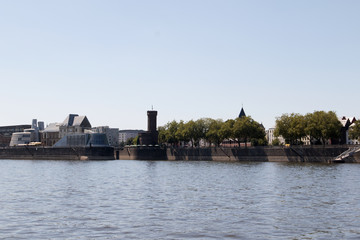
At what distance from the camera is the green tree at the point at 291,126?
119312 mm

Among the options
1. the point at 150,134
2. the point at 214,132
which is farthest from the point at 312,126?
the point at 150,134

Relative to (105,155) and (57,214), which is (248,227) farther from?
(105,155)

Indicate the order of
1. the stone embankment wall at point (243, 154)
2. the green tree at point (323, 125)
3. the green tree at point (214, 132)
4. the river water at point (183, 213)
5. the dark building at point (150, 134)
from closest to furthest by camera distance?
the river water at point (183, 213) → the stone embankment wall at point (243, 154) → the green tree at point (323, 125) → the green tree at point (214, 132) → the dark building at point (150, 134)

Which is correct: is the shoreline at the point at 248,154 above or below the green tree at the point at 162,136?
below

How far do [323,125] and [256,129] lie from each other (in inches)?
983

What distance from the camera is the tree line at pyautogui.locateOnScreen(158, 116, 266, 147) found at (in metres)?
138

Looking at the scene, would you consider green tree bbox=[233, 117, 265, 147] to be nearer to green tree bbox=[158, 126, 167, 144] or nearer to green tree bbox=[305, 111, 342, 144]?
green tree bbox=[305, 111, 342, 144]

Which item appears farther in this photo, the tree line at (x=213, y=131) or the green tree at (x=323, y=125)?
the tree line at (x=213, y=131)

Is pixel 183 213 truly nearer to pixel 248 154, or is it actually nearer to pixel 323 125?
pixel 323 125

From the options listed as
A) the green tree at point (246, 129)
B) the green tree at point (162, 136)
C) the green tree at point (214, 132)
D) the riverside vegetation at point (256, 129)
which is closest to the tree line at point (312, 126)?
the riverside vegetation at point (256, 129)

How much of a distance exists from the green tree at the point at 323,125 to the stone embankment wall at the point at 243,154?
757 centimetres

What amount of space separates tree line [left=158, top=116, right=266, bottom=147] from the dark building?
281 inches

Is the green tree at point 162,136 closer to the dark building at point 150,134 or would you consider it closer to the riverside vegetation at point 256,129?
the riverside vegetation at point 256,129

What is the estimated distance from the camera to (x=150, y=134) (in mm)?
170125
